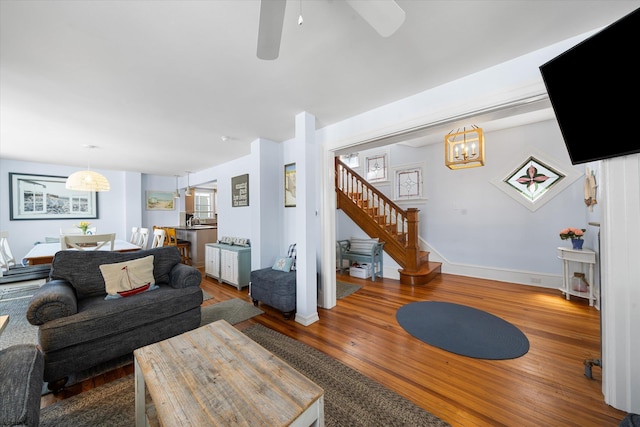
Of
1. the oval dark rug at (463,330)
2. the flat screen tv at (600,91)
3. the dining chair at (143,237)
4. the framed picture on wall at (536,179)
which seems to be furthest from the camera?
the dining chair at (143,237)

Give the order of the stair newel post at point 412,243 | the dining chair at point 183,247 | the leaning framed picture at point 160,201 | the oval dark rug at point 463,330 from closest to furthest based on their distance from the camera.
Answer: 1. the oval dark rug at point 463,330
2. the stair newel post at point 412,243
3. the dining chair at point 183,247
4. the leaning framed picture at point 160,201

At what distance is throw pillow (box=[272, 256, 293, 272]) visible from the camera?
10.4 feet

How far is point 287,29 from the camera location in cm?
148

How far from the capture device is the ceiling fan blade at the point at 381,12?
91 cm

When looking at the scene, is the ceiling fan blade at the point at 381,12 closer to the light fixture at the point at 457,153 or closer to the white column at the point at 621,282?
the white column at the point at 621,282

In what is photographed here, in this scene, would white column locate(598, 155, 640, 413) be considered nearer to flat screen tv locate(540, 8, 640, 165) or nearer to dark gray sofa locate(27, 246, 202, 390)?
→ flat screen tv locate(540, 8, 640, 165)

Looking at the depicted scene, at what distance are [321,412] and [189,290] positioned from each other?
6.51ft

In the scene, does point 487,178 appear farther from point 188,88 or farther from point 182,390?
point 182,390

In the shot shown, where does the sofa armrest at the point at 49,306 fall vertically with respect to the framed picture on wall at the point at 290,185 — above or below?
below

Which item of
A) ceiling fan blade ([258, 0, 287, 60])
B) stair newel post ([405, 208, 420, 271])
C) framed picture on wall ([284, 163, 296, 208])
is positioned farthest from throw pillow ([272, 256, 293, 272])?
ceiling fan blade ([258, 0, 287, 60])

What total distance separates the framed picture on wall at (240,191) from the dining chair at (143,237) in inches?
64.9

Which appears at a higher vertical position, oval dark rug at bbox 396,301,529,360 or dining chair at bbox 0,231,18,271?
dining chair at bbox 0,231,18,271

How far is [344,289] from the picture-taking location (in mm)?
3766

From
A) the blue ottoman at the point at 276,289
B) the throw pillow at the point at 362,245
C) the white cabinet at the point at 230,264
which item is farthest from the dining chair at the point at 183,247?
the throw pillow at the point at 362,245
